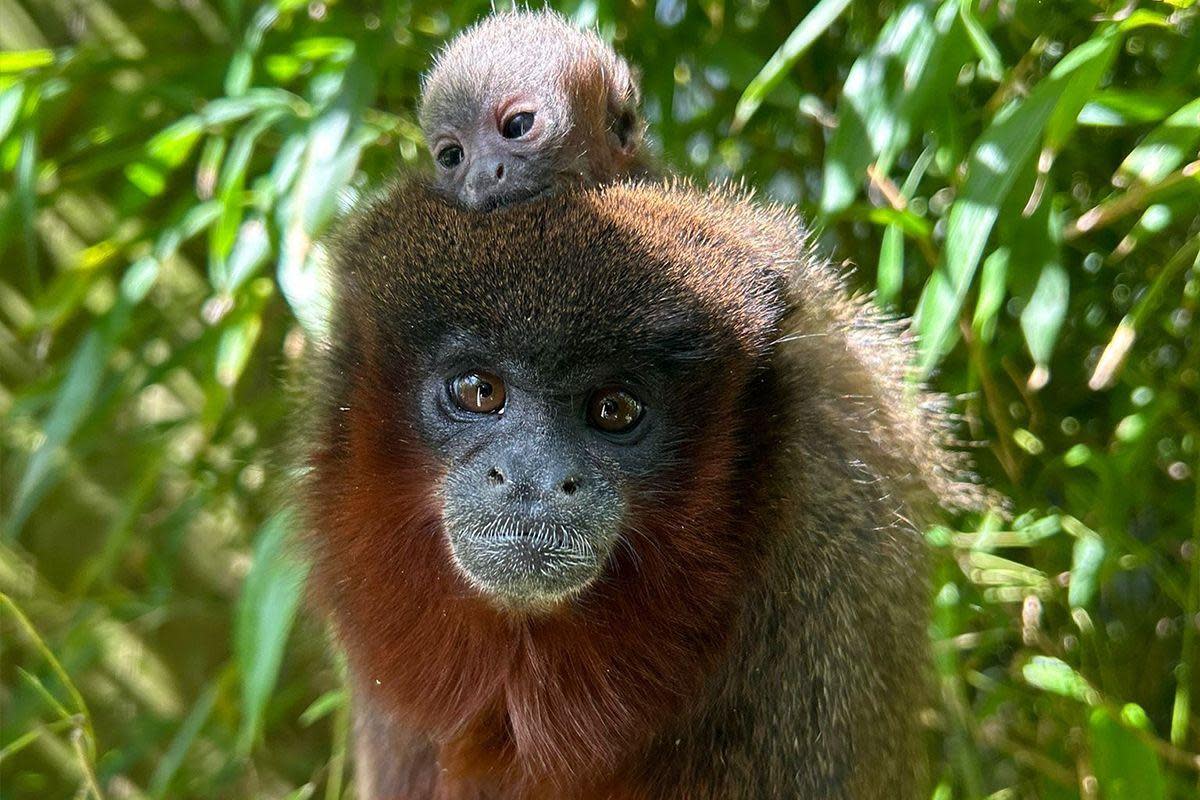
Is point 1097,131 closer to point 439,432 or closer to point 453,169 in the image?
point 453,169

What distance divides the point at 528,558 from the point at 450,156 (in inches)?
26.5

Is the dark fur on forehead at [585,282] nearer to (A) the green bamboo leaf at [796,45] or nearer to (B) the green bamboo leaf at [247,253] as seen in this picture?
(A) the green bamboo leaf at [796,45]

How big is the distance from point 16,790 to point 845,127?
3011mm

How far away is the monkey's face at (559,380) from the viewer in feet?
5.17

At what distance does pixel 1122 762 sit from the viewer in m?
1.85

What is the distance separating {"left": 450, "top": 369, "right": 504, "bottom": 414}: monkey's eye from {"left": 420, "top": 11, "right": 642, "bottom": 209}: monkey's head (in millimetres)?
259

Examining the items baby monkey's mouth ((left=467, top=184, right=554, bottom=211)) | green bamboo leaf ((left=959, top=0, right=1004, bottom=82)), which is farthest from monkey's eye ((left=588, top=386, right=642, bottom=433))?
green bamboo leaf ((left=959, top=0, right=1004, bottom=82))

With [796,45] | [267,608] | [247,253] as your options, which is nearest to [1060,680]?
[796,45]

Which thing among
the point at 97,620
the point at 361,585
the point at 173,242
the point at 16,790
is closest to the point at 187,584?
the point at 97,620

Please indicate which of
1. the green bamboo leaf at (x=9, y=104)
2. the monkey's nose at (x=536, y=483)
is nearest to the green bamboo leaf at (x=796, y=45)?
the monkey's nose at (x=536, y=483)

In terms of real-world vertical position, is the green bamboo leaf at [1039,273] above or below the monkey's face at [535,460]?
above

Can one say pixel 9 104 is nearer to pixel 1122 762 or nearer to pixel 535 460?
pixel 535 460

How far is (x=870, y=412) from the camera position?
1861 mm

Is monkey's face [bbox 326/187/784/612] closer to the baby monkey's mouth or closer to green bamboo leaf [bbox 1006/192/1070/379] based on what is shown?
the baby monkey's mouth
